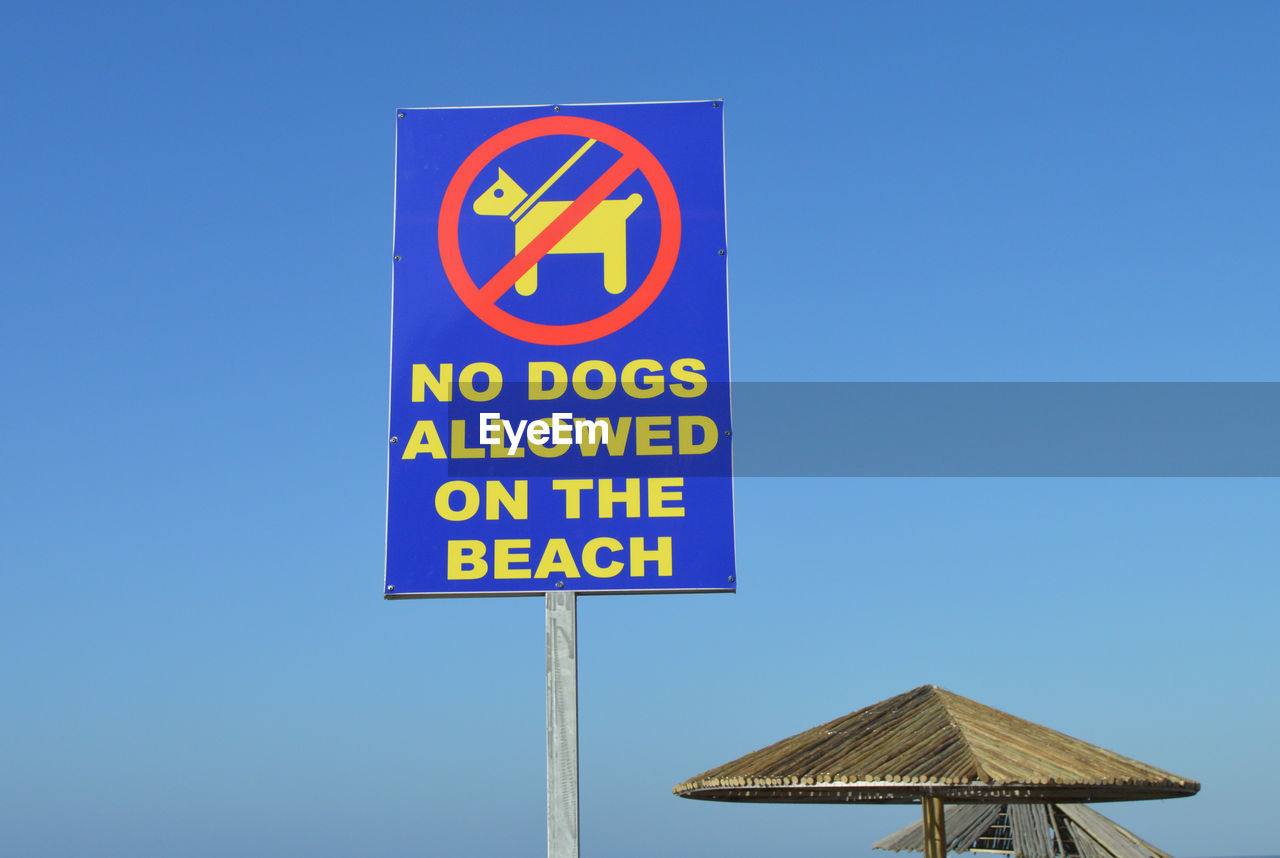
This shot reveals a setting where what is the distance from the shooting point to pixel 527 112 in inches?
280

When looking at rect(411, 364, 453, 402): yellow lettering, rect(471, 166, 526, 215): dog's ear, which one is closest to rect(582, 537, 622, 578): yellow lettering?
rect(411, 364, 453, 402): yellow lettering

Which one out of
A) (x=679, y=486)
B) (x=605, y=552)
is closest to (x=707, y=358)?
(x=679, y=486)

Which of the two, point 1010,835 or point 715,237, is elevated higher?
point 715,237

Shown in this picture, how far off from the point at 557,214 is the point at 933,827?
370cm

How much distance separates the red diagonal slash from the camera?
6785 mm

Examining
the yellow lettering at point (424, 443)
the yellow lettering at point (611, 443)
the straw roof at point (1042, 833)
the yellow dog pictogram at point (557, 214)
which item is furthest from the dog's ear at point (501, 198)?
the straw roof at point (1042, 833)

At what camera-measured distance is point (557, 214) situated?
273 inches

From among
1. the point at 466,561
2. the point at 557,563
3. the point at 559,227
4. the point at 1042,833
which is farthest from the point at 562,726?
the point at 1042,833

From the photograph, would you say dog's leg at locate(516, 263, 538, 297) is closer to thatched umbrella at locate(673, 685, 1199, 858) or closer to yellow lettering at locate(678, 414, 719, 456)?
yellow lettering at locate(678, 414, 719, 456)

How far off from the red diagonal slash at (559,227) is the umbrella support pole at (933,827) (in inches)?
133

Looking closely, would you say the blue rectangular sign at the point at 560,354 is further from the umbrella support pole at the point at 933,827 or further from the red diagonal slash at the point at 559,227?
the umbrella support pole at the point at 933,827

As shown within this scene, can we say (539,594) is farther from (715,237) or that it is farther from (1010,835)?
(1010,835)

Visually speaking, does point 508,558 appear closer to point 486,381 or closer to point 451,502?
point 451,502

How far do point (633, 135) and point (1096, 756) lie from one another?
3.91 meters
